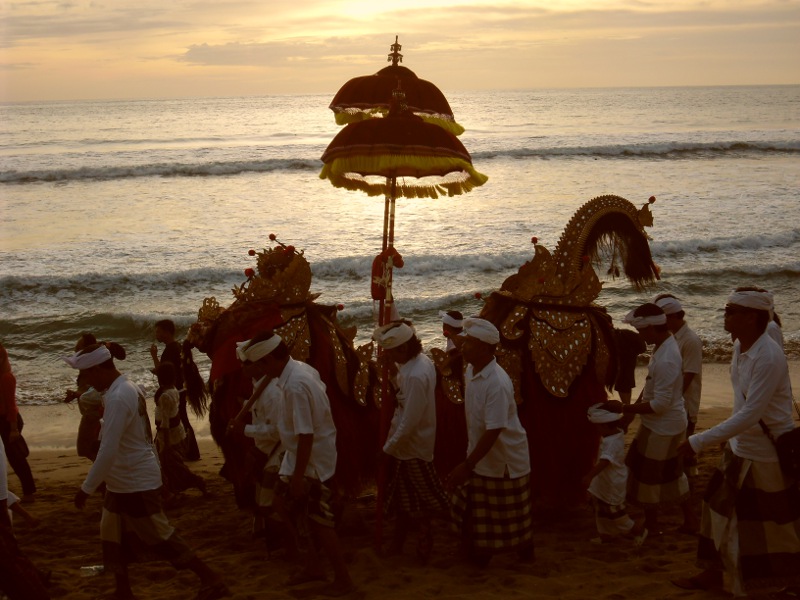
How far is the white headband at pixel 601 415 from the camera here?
6.75 metres

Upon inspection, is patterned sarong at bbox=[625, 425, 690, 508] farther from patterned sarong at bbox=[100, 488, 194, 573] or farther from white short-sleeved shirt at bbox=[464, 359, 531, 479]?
patterned sarong at bbox=[100, 488, 194, 573]

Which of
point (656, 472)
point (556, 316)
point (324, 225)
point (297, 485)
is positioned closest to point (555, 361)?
point (556, 316)

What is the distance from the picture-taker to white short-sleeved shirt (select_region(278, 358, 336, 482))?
18.6 ft

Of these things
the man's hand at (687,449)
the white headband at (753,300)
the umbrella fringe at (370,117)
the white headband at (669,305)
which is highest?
the umbrella fringe at (370,117)

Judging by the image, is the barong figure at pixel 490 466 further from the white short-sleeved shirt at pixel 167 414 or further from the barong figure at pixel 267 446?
the white short-sleeved shirt at pixel 167 414

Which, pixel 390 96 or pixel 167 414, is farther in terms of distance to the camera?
pixel 167 414

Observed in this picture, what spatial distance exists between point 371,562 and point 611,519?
5.55 feet

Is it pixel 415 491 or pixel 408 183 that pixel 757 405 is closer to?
pixel 415 491

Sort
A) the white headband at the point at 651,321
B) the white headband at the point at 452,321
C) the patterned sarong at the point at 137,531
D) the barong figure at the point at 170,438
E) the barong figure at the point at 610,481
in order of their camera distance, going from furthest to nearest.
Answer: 1. the barong figure at the point at 170,438
2. the white headband at the point at 452,321
3. the barong figure at the point at 610,481
4. the white headband at the point at 651,321
5. the patterned sarong at the point at 137,531

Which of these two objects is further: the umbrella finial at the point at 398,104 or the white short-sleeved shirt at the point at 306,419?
the umbrella finial at the point at 398,104

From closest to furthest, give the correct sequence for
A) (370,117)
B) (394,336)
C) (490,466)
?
(490,466)
(394,336)
(370,117)

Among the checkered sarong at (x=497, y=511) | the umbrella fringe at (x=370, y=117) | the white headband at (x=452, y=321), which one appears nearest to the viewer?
the checkered sarong at (x=497, y=511)

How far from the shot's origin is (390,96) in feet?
24.1

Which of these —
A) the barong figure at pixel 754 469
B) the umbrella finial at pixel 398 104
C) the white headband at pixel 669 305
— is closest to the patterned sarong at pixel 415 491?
the barong figure at pixel 754 469
